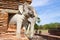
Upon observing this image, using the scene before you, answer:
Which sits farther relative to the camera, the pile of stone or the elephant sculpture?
the pile of stone

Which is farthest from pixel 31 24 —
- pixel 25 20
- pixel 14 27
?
pixel 14 27

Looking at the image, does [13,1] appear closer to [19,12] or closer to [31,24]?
[19,12]

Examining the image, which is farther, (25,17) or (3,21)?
(3,21)

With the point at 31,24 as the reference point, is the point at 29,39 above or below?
below

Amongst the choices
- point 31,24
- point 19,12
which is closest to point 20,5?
point 19,12

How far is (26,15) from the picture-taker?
219 inches

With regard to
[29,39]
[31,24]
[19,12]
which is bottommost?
[29,39]

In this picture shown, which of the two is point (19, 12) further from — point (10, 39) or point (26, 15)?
point (10, 39)

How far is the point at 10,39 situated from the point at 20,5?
1036 millimetres

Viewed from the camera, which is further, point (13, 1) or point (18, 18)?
point (13, 1)

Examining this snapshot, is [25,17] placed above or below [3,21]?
above

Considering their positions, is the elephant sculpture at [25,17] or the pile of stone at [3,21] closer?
the elephant sculpture at [25,17]

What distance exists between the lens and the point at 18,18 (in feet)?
18.2

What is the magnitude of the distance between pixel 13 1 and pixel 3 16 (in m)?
0.56
